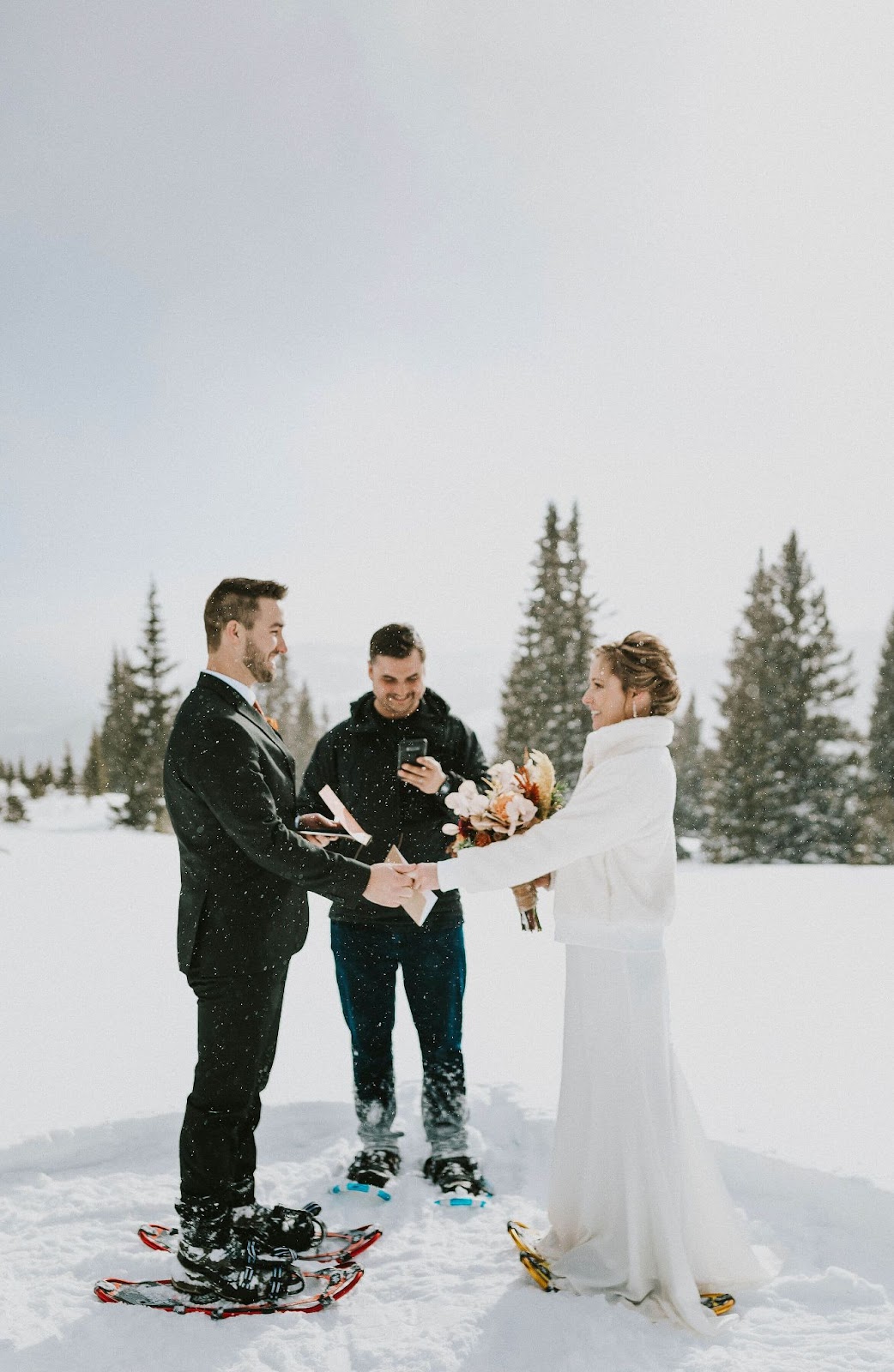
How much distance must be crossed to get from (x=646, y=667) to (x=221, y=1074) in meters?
2.42

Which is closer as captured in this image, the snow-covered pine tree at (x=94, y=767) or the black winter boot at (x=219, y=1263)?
the black winter boot at (x=219, y=1263)

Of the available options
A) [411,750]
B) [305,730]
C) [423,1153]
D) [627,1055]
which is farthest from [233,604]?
[305,730]

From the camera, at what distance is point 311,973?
9.67 m

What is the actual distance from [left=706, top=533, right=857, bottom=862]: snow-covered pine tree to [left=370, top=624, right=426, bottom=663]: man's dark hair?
27.4 m

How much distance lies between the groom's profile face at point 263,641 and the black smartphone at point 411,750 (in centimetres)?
101

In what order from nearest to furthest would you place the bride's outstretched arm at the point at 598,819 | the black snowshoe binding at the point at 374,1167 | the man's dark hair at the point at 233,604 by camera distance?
the bride's outstretched arm at the point at 598,819 → the man's dark hair at the point at 233,604 → the black snowshoe binding at the point at 374,1167

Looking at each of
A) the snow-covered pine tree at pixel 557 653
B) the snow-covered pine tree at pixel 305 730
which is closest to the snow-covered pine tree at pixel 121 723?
the snow-covered pine tree at pixel 305 730

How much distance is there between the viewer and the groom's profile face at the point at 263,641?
400 centimetres

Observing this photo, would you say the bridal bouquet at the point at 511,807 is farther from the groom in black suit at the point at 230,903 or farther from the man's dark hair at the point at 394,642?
the man's dark hair at the point at 394,642

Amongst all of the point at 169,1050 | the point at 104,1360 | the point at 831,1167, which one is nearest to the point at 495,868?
the point at 104,1360

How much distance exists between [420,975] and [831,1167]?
2333 mm

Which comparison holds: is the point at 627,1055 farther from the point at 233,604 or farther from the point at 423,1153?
the point at 233,604

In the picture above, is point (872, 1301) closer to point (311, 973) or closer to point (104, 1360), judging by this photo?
point (104, 1360)

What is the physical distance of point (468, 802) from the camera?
4195 millimetres
